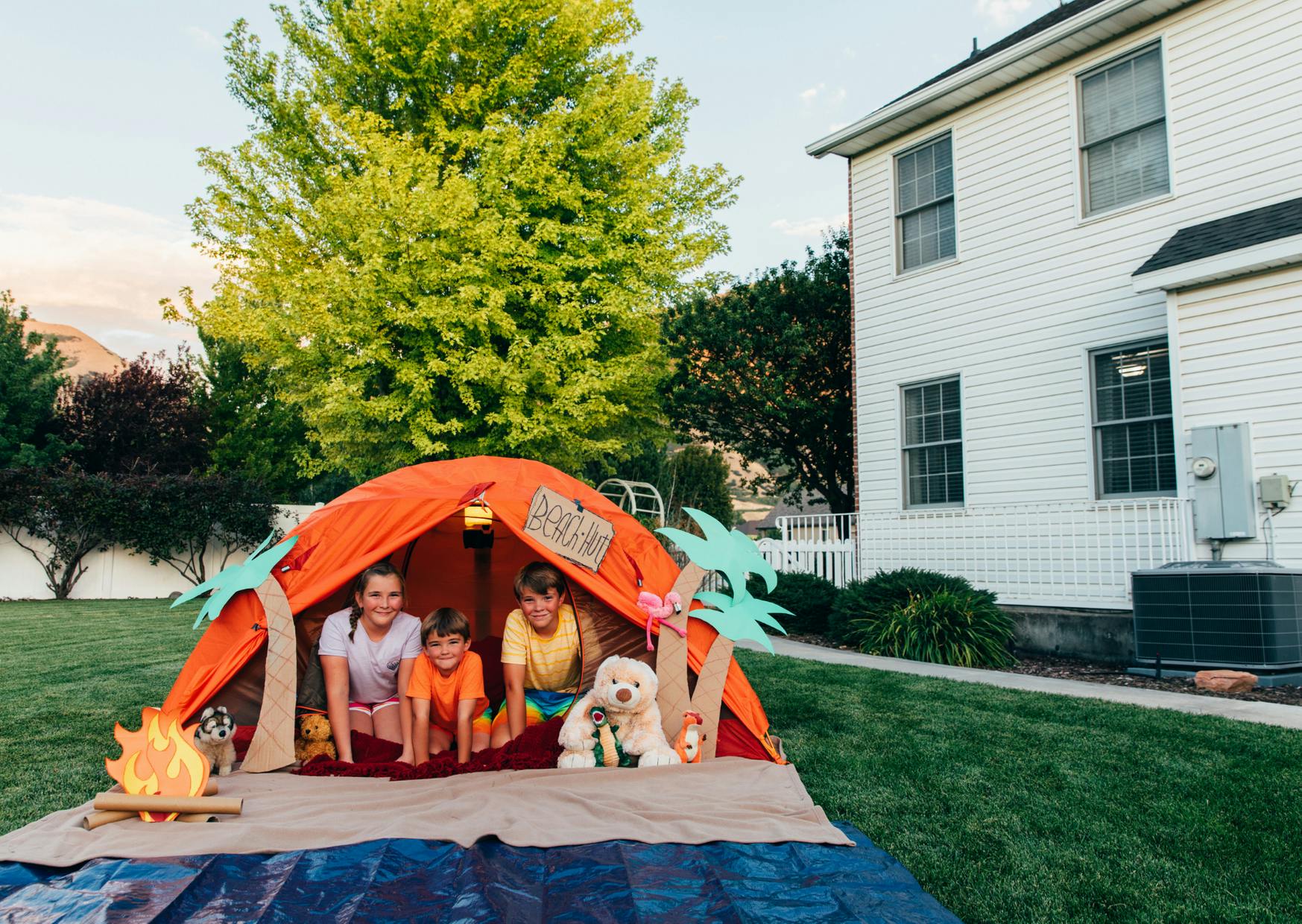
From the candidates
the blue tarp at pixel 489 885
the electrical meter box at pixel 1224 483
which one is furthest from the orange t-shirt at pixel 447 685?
the electrical meter box at pixel 1224 483

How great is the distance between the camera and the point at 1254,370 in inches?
271

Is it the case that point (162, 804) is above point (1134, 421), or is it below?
below

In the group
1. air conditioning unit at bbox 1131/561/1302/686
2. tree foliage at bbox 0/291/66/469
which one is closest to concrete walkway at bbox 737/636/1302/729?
air conditioning unit at bbox 1131/561/1302/686

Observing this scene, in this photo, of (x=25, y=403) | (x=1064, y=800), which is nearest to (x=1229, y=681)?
(x=1064, y=800)

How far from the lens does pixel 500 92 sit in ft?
42.1

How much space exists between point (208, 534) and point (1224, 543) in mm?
16518

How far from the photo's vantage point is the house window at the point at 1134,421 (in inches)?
307

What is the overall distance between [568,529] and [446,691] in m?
1.03

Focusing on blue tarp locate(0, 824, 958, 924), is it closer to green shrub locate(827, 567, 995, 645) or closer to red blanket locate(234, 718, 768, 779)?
red blanket locate(234, 718, 768, 779)

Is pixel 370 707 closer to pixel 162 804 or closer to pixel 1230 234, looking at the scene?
pixel 162 804

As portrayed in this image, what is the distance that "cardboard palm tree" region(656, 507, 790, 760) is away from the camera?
4.21 meters

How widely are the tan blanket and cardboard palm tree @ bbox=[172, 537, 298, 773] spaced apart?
0.12 meters

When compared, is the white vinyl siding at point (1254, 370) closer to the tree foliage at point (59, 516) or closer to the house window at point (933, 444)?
the house window at point (933, 444)

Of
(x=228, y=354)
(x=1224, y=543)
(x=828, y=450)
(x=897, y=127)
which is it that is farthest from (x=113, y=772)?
(x=228, y=354)
